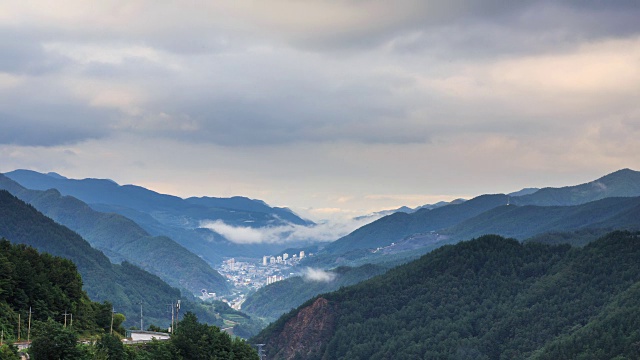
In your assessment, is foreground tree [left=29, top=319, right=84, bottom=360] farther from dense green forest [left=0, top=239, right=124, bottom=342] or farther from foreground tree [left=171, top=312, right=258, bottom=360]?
foreground tree [left=171, top=312, right=258, bottom=360]

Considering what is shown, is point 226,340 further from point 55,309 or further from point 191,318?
point 55,309

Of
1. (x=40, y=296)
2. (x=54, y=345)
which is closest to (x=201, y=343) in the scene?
(x=40, y=296)

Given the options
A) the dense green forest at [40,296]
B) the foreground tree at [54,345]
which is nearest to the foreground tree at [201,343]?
the dense green forest at [40,296]

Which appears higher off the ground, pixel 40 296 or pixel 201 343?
pixel 40 296

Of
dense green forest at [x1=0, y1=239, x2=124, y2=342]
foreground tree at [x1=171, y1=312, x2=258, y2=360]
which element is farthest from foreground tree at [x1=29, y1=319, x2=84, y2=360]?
foreground tree at [x1=171, y1=312, x2=258, y2=360]

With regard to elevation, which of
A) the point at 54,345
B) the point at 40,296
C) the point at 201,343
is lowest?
the point at 201,343

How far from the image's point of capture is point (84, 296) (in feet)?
529

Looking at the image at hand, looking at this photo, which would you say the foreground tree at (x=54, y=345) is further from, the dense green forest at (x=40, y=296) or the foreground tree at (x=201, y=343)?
the foreground tree at (x=201, y=343)

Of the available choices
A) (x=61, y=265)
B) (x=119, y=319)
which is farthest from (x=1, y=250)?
(x=119, y=319)

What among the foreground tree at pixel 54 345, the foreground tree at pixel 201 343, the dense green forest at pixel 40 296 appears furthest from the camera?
the dense green forest at pixel 40 296

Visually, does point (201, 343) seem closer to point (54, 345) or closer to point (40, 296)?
point (40, 296)

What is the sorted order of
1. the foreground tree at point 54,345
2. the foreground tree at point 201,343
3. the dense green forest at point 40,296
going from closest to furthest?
the foreground tree at point 54,345, the foreground tree at point 201,343, the dense green forest at point 40,296

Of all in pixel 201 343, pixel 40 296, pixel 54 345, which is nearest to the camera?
pixel 54 345

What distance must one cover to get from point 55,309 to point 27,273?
791cm
